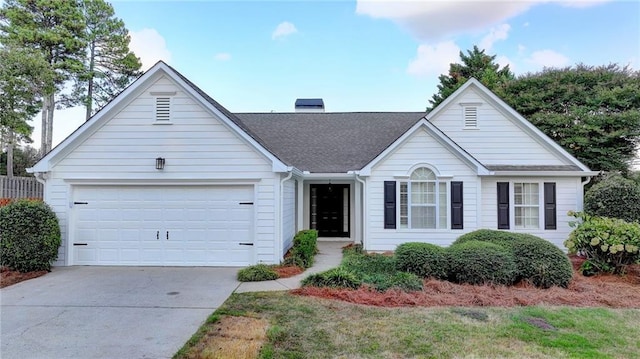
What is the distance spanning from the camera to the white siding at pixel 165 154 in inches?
347

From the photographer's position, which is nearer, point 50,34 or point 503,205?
point 503,205

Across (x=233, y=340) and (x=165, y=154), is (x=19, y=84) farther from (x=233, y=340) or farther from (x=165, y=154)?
(x=233, y=340)

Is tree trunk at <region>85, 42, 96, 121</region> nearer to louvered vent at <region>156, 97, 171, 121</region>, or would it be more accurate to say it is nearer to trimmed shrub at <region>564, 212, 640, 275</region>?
louvered vent at <region>156, 97, 171, 121</region>

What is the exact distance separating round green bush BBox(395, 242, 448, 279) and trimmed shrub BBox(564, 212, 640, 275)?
3.77 metres

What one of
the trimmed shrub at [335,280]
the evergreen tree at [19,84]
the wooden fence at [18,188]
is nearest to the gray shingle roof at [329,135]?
the trimmed shrub at [335,280]

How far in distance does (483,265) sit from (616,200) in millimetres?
5612

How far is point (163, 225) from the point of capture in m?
8.96

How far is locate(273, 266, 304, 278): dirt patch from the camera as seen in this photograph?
25.8ft

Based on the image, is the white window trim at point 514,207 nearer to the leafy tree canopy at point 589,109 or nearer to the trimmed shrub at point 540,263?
the trimmed shrub at point 540,263

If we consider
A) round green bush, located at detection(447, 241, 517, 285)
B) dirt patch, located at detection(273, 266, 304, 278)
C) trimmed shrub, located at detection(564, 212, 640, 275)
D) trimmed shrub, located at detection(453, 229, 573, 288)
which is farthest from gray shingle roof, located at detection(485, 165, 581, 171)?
dirt patch, located at detection(273, 266, 304, 278)

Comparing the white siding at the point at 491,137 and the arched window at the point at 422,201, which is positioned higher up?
the white siding at the point at 491,137

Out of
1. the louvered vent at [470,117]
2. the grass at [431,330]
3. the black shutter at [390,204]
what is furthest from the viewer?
the louvered vent at [470,117]

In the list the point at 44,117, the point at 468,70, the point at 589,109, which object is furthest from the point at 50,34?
the point at 589,109

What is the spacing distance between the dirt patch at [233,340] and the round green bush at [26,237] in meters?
5.88
